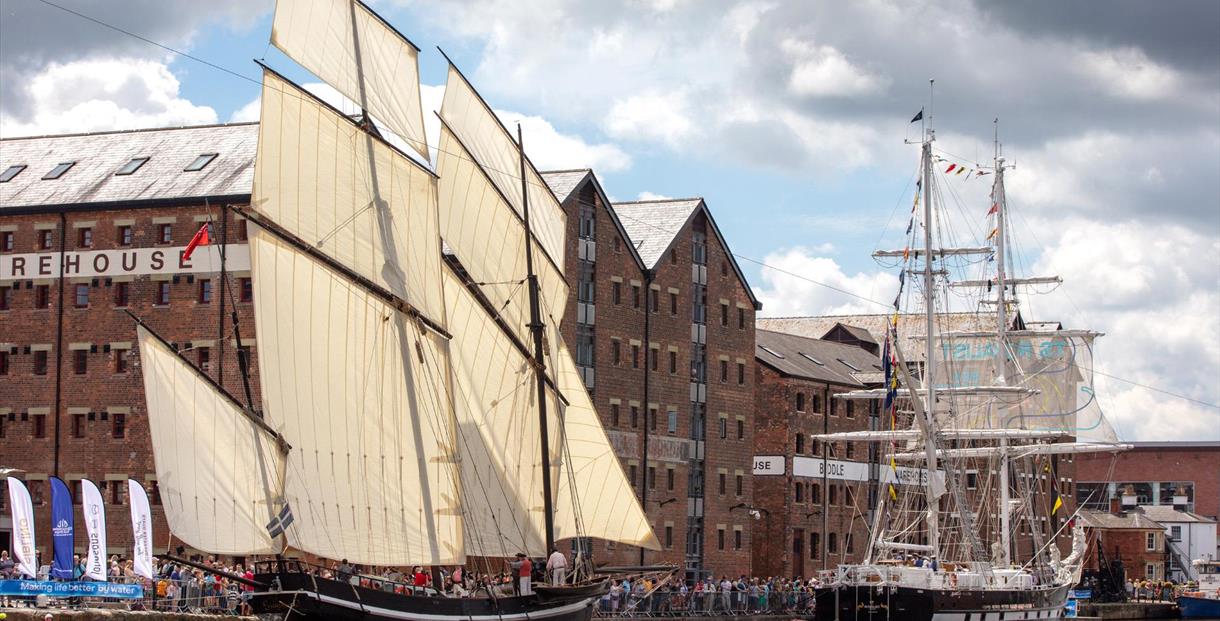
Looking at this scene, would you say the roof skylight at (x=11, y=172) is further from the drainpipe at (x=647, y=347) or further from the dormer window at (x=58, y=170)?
the drainpipe at (x=647, y=347)

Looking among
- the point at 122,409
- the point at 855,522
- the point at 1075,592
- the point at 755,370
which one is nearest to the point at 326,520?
the point at 122,409

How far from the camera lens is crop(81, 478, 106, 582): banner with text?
1747 inches

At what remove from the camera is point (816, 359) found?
99.7 m

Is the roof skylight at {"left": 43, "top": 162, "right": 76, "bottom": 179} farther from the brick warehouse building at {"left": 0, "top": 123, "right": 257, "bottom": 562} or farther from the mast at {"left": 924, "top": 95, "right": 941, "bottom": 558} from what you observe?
the mast at {"left": 924, "top": 95, "right": 941, "bottom": 558}

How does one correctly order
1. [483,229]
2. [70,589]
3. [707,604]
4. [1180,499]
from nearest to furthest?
[70,589]
[483,229]
[707,604]
[1180,499]

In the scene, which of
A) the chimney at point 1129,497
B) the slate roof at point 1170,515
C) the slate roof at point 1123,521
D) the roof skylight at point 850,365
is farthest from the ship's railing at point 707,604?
the chimney at point 1129,497

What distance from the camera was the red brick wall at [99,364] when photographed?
65625 mm

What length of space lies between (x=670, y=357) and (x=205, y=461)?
39.6 metres

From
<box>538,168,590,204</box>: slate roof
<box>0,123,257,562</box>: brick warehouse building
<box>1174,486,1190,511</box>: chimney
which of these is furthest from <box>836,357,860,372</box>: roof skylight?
<box>0,123,257,562</box>: brick warehouse building

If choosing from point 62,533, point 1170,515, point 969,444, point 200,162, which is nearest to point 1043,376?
point 969,444

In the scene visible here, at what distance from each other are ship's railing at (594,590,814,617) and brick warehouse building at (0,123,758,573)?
7.23 meters

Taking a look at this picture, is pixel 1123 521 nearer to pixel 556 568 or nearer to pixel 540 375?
pixel 540 375

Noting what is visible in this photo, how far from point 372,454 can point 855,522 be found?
172ft

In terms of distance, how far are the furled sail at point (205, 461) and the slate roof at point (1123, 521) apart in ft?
277
